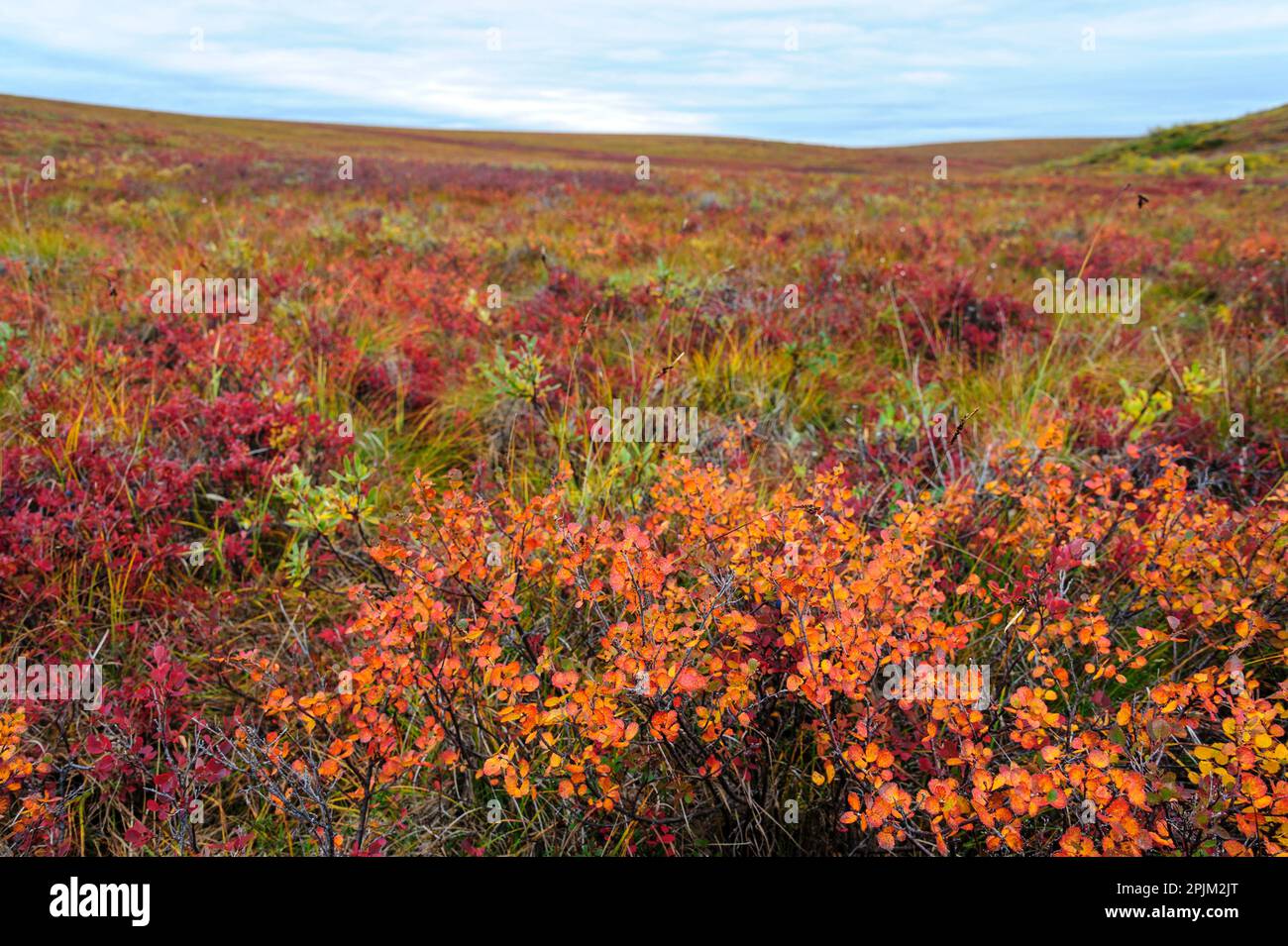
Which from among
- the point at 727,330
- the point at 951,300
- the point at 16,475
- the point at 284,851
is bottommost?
the point at 284,851

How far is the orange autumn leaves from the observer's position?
5.71 ft

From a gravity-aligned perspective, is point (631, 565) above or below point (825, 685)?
above

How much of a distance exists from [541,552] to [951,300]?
182 inches

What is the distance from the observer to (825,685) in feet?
6.19

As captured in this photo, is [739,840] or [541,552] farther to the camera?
[541,552]

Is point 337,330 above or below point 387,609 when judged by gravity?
above

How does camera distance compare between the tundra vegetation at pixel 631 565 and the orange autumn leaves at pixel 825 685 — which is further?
the tundra vegetation at pixel 631 565

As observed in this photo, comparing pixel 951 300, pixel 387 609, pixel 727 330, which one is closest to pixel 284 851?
pixel 387 609

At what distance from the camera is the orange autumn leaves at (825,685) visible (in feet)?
5.71

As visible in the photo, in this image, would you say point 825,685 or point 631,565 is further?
point 631,565

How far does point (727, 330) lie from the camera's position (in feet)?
16.4

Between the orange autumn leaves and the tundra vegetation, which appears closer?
the orange autumn leaves
